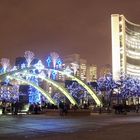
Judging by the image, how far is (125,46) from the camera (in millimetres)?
179000

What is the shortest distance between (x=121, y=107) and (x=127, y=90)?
40.9 meters

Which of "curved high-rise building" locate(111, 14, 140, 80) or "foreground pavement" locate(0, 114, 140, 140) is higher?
"curved high-rise building" locate(111, 14, 140, 80)

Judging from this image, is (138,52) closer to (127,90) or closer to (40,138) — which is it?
(127,90)

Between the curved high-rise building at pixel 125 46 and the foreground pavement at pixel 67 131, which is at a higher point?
the curved high-rise building at pixel 125 46

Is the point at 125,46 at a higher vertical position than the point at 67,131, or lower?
higher

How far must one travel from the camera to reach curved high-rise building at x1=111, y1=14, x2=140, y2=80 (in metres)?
180

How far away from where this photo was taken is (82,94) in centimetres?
11450

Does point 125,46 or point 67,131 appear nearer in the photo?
point 67,131

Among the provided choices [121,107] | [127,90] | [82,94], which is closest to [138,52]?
[82,94]

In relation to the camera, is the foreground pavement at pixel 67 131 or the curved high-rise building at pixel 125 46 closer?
the foreground pavement at pixel 67 131

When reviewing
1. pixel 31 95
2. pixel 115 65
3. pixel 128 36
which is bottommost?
pixel 31 95

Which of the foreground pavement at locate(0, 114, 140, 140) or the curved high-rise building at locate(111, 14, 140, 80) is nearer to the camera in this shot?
the foreground pavement at locate(0, 114, 140, 140)

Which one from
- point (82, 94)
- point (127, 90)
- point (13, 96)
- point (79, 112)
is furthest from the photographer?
point (13, 96)

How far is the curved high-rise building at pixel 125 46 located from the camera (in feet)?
589
